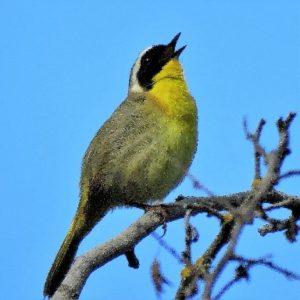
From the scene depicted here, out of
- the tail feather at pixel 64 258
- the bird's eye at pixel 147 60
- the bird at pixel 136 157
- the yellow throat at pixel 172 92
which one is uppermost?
the bird's eye at pixel 147 60

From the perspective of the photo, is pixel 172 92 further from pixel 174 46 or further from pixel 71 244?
pixel 71 244

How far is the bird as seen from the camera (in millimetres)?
6121

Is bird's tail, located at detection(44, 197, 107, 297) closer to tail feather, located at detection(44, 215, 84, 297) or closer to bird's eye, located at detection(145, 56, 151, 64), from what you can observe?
tail feather, located at detection(44, 215, 84, 297)

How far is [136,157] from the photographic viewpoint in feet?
20.4

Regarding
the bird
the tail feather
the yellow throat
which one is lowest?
the tail feather

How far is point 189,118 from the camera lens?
21.2ft

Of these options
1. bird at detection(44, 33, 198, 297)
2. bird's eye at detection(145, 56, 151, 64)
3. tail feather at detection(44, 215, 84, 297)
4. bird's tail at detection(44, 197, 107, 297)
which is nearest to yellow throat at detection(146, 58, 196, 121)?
bird at detection(44, 33, 198, 297)

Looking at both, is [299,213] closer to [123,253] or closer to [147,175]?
[123,253]

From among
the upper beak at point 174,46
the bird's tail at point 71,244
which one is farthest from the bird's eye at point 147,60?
the bird's tail at point 71,244

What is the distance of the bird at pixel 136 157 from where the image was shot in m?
6.12

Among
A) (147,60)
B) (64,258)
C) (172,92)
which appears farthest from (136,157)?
(147,60)

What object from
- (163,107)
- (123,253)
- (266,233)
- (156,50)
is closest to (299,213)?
(266,233)

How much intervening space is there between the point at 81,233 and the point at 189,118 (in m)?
1.41

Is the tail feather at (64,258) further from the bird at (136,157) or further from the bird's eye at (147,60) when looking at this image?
the bird's eye at (147,60)
